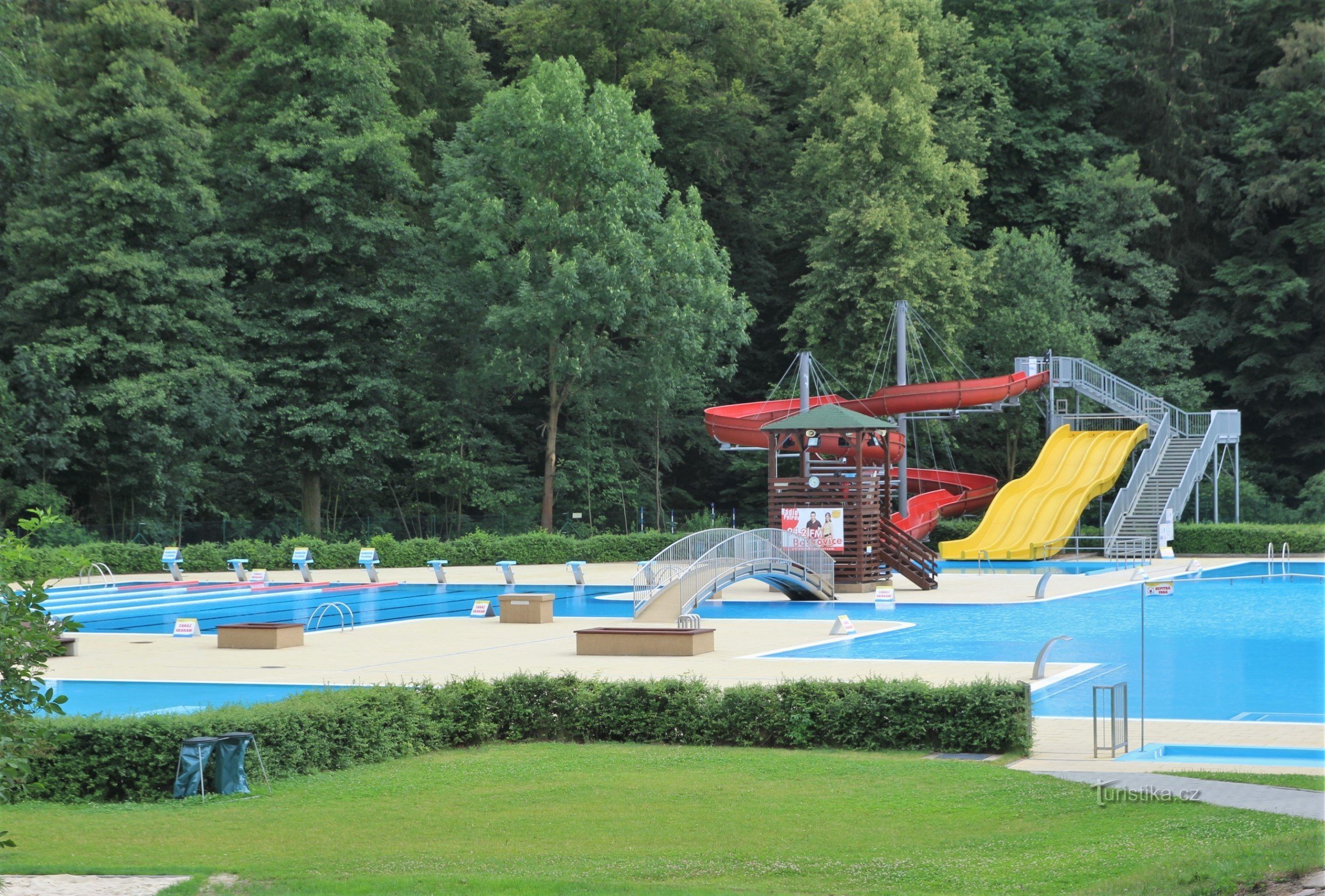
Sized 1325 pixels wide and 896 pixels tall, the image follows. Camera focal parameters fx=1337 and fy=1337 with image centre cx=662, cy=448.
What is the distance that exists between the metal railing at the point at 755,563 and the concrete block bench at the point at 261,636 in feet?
24.3

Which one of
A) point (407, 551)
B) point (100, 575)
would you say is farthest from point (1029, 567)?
point (100, 575)

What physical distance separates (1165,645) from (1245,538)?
2314 centimetres

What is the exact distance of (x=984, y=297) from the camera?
54.9 meters

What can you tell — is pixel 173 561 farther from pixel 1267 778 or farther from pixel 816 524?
pixel 1267 778

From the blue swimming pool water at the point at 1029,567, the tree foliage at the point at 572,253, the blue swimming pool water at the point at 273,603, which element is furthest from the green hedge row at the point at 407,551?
the blue swimming pool water at the point at 1029,567

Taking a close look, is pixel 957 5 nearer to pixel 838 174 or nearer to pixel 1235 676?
pixel 838 174

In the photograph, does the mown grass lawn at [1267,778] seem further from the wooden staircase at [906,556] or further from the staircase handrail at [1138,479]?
the staircase handrail at [1138,479]

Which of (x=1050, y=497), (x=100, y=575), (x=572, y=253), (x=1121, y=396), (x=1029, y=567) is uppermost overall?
(x=572, y=253)

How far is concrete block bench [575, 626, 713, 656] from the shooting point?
21938mm

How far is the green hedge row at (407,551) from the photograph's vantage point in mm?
41531

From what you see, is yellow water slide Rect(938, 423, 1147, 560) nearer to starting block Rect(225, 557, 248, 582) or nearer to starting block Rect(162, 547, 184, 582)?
starting block Rect(225, 557, 248, 582)

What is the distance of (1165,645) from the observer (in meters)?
24.2

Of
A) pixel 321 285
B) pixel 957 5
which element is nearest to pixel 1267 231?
pixel 957 5

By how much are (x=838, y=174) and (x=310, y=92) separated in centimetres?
2036
